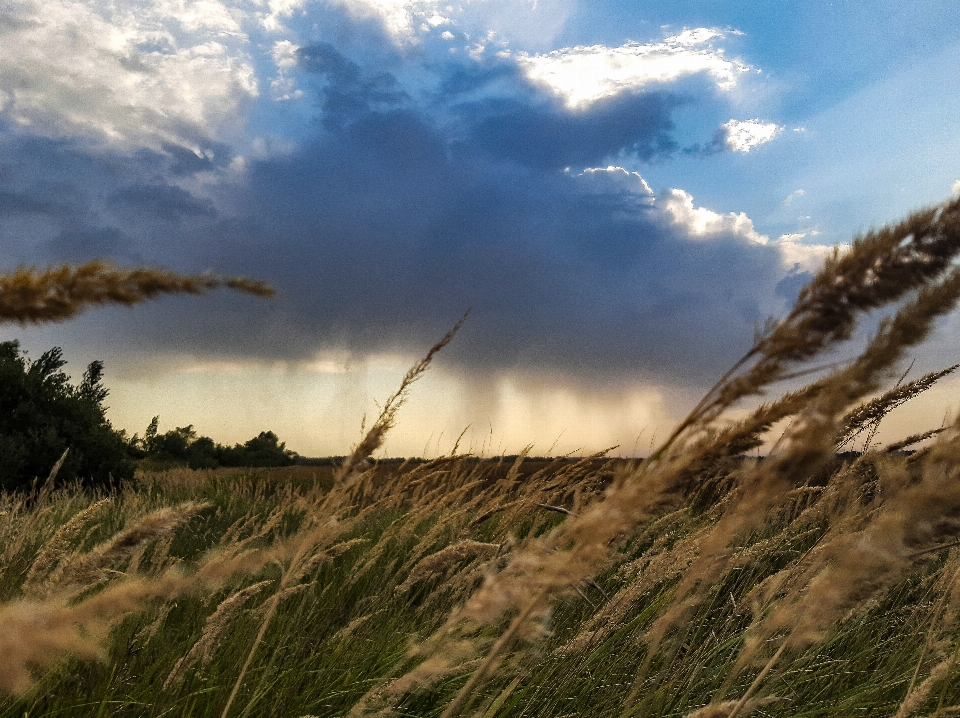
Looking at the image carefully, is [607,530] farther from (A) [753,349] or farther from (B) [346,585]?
(B) [346,585]

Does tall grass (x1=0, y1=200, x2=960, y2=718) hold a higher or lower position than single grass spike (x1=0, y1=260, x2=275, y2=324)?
lower

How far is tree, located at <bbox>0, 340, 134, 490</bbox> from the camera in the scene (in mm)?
13219

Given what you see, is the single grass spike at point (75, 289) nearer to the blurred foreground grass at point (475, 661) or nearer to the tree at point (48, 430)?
the blurred foreground grass at point (475, 661)

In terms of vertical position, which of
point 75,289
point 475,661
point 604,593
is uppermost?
point 75,289

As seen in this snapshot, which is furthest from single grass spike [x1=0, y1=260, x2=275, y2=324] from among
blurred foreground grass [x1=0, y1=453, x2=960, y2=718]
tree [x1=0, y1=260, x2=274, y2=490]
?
tree [x1=0, y1=260, x2=274, y2=490]

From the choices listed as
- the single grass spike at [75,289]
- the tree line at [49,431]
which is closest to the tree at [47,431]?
the tree line at [49,431]

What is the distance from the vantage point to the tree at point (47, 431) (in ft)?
43.4

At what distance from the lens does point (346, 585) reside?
12.3 feet

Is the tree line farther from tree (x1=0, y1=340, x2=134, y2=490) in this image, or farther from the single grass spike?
the single grass spike

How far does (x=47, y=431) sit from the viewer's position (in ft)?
44.5

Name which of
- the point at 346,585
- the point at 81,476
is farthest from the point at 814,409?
the point at 81,476

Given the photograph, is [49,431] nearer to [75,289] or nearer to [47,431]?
[47,431]

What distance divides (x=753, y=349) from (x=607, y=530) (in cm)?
33

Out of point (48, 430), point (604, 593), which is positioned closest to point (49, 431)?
point (48, 430)
